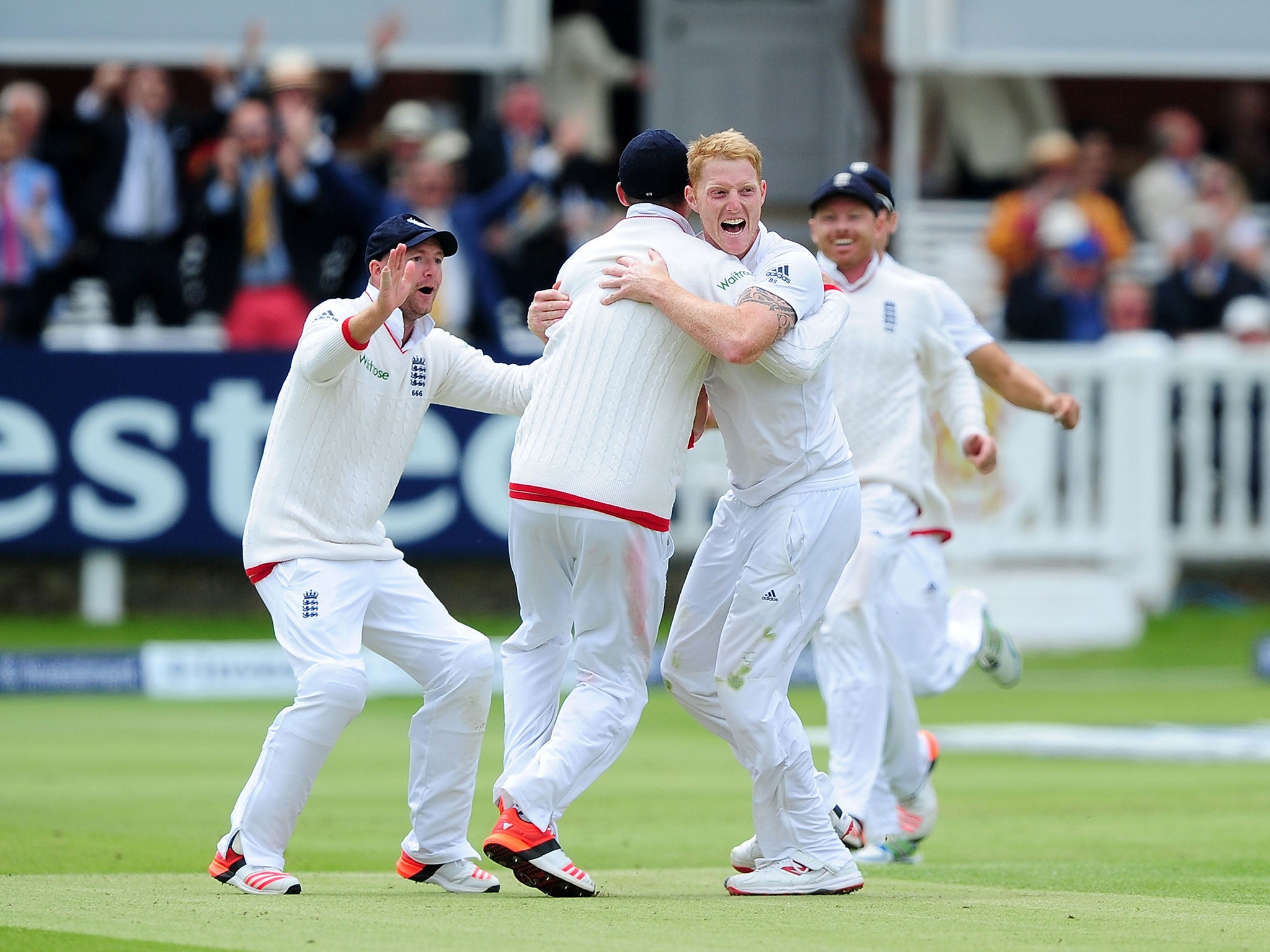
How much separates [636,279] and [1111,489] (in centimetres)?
1053

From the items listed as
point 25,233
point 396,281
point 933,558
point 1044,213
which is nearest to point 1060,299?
point 1044,213

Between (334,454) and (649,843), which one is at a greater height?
(334,454)

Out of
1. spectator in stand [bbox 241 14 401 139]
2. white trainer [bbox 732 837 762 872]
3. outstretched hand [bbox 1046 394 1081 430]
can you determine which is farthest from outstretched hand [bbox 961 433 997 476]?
spectator in stand [bbox 241 14 401 139]

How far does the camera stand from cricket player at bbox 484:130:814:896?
253 inches

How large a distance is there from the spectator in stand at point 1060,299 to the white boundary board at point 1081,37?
8.35ft

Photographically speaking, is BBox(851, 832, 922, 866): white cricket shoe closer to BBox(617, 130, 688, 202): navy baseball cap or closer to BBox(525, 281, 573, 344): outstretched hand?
BBox(525, 281, 573, 344): outstretched hand

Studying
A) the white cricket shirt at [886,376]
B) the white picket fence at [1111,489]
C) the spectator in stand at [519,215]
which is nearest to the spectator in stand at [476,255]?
the spectator in stand at [519,215]

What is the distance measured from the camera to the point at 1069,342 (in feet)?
54.6

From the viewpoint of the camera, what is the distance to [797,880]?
6.70 m

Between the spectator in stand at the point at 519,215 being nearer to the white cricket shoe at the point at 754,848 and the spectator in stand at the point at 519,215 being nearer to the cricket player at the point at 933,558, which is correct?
the cricket player at the point at 933,558

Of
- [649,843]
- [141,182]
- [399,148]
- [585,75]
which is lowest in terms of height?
[649,843]

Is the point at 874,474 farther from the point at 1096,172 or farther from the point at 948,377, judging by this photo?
the point at 1096,172

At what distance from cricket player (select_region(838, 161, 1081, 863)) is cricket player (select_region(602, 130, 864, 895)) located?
1.35m

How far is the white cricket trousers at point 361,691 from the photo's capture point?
21.5 feet
